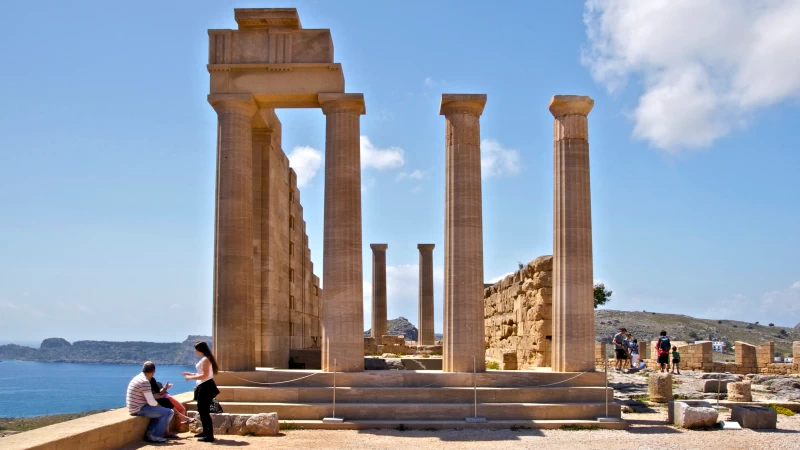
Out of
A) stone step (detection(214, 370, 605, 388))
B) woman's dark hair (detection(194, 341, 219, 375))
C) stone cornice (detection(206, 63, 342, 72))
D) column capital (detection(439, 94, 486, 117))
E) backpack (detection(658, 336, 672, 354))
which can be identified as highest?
stone cornice (detection(206, 63, 342, 72))

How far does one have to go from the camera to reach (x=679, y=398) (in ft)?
69.0

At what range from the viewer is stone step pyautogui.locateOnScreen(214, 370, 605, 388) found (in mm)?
17938

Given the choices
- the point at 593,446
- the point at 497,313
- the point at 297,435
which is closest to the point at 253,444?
the point at 297,435

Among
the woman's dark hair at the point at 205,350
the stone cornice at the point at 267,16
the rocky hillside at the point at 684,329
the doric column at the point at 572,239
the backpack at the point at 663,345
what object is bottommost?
the rocky hillside at the point at 684,329

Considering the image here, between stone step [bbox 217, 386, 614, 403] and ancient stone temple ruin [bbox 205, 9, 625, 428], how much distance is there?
1.0 inches

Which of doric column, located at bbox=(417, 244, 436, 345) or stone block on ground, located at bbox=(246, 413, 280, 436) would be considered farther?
doric column, located at bbox=(417, 244, 436, 345)

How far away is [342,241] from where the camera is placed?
1866 cm

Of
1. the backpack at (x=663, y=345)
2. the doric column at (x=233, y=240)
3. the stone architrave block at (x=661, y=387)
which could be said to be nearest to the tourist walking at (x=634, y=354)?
the backpack at (x=663, y=345)

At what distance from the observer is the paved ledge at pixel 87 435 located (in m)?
10.8

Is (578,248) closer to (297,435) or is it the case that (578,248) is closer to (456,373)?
(456,373)

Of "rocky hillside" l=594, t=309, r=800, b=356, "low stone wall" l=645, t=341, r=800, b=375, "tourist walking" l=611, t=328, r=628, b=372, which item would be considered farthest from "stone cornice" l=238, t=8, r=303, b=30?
"rocky hillside" l=594, t=309, r=800, b=356

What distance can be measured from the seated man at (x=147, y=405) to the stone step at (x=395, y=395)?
343cm

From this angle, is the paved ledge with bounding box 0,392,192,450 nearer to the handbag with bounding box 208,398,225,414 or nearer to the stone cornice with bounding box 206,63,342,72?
the handbag with bounding box 208,398,225,414

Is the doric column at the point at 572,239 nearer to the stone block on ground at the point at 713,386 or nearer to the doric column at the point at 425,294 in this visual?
the stone block on ground at the point at 713,386
